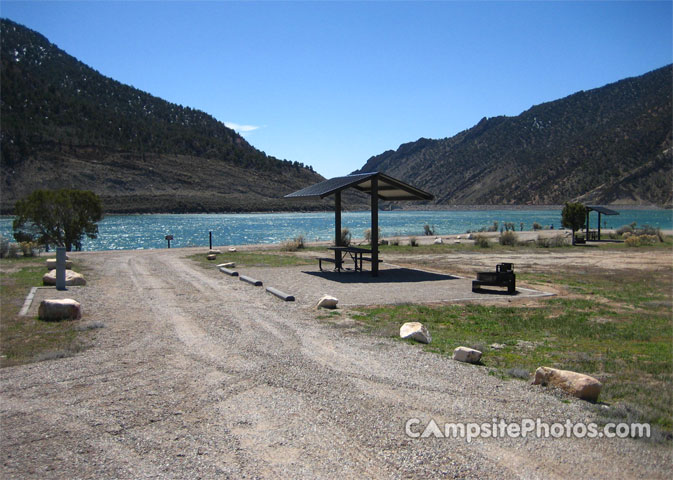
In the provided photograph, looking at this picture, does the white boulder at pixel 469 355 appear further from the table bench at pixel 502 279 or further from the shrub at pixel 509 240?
the shrub at pixel 509 240

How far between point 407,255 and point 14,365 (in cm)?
1745

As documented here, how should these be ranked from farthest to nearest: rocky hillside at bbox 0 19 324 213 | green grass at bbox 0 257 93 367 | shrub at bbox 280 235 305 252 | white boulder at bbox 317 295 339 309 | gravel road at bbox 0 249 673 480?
1. rocky hillside at bbox 0 19 324 213
2. shrub at bbox 280 235 305 252
3. white boulder at bbox 317 295 339 309
4. green grass at bbox 0 257 93 367
5. gravel road at bbox 0 249 673 480

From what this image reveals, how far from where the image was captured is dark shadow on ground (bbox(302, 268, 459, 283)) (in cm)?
1379

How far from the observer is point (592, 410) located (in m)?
4.49

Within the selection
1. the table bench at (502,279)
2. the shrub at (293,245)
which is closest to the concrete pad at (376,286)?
the table bench at (502,279)

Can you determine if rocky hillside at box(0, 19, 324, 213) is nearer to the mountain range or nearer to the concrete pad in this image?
the mountain range

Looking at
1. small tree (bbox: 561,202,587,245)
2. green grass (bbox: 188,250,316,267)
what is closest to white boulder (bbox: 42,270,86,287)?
green grass (bbox: 188,250,316,267)

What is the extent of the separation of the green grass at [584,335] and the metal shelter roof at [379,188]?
584 centimetres

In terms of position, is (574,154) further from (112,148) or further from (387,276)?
(387,276)

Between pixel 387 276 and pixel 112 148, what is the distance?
91.9 m

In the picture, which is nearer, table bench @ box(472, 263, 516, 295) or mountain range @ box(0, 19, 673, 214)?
table bench @ box(472, 263, 516, 295)

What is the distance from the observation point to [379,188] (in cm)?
1716

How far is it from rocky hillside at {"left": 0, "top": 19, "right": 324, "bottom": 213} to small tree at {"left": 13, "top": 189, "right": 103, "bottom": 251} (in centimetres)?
5036

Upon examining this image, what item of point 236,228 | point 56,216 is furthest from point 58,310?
point 236,228
